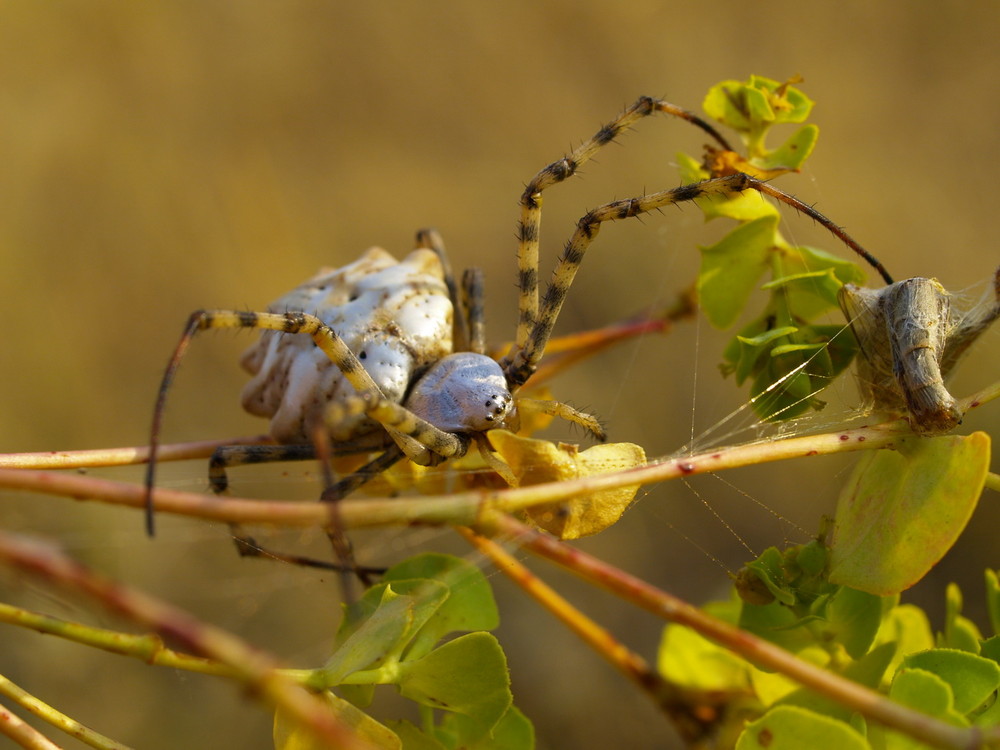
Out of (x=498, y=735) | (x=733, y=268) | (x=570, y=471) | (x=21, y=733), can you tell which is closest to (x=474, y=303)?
(x=733, y=268)

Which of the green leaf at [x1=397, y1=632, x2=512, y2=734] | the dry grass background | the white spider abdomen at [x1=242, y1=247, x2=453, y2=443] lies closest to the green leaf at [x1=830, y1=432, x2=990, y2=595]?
the green leaf at [x1=397, y1=632, x2=512, y2=734]

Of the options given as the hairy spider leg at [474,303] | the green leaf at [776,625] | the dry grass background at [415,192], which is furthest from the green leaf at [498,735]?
the dry grass background at [415,192]

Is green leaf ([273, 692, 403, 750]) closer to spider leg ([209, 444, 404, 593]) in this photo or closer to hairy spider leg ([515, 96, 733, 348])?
spider leg ([209, 444, 404, 593])

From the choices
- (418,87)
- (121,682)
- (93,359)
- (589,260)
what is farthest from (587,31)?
(121,682)

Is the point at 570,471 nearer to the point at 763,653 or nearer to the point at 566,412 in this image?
the point at 763,653

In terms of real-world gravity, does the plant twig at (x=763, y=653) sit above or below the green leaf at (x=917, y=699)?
above

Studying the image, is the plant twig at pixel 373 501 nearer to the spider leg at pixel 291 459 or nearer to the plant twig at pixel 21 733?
the plant twig at pixel 21 733
